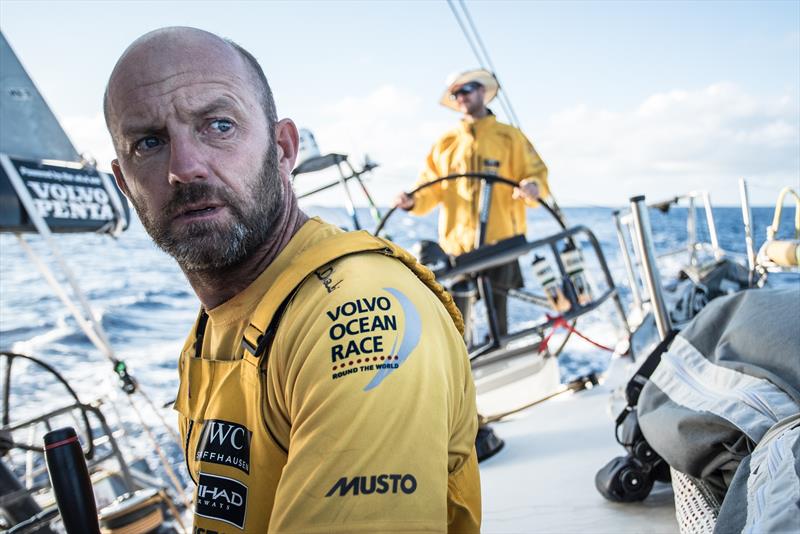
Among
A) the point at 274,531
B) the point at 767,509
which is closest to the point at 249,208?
the point at 274,531

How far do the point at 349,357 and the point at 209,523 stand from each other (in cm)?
34

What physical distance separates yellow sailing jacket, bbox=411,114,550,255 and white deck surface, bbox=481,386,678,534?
103 cm

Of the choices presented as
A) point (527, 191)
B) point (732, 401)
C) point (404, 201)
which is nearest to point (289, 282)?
point (732, 401)

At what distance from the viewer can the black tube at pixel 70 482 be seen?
3.06 ft

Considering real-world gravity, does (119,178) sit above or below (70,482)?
above

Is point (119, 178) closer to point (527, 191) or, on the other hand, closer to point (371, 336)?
point (371, 336)

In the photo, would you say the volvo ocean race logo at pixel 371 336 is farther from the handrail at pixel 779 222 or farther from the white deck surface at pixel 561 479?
the handrail at pixel 779 222

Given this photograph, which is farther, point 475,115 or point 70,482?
point 475,115

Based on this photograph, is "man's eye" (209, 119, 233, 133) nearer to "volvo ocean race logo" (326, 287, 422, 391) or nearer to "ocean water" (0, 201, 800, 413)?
"volvo ocean race logo" (326, 287, 422, 391)

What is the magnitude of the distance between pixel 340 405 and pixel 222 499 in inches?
11.2

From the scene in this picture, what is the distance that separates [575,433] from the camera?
8.13ft

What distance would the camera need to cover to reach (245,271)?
1.08 meters

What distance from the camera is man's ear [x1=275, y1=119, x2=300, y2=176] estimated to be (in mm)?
1140

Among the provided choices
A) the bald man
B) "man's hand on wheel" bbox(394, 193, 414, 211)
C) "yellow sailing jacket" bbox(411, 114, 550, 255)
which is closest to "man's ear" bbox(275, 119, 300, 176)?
the bald man
